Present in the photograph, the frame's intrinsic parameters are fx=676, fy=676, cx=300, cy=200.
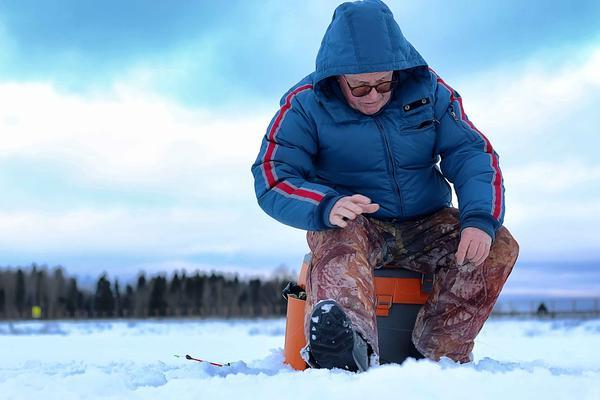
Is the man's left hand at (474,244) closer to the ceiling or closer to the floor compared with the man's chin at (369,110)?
closer to the floor

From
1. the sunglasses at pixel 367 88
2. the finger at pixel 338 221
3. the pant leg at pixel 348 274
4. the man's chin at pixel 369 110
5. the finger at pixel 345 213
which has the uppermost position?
the sunglasses at pixel 367 88

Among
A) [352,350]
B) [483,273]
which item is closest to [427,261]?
[483,273]

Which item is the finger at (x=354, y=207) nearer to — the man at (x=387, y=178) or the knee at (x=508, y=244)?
the man at (x=387, y=178)

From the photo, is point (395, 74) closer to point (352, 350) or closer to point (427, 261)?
point (427, 261)

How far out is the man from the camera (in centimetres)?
276

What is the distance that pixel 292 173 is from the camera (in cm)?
294

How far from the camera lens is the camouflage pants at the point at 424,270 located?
8.68 ft

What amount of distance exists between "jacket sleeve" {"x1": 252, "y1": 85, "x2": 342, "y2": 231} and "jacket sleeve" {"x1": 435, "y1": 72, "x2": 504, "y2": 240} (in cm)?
60

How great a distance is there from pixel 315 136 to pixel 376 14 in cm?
59

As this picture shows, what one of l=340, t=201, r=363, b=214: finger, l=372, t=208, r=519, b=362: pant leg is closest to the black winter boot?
l=340, t=201, r=363, b=214: finger

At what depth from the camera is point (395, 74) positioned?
3082mm

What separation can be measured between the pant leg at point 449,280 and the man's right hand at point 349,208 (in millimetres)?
607

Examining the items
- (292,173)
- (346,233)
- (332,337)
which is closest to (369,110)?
(292,173)

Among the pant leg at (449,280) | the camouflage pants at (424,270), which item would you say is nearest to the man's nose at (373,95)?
the camouflage pants at (424,270)
